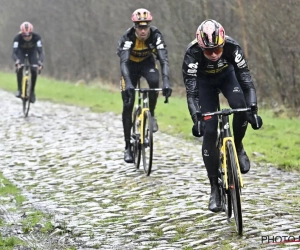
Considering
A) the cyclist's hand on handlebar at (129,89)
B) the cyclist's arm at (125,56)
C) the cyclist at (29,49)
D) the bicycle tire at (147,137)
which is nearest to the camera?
the cyclist's hand on handlebar at (129,89)

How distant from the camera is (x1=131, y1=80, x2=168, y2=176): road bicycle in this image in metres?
10.5

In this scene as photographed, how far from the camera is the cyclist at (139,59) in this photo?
10.6 m

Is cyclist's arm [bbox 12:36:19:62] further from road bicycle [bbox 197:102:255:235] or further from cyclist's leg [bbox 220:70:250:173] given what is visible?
road bicycle [bbox 197:102:255:235]

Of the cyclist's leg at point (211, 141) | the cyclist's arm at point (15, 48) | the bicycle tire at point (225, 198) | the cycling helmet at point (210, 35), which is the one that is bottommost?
the bicycle tire at point (225, 198)

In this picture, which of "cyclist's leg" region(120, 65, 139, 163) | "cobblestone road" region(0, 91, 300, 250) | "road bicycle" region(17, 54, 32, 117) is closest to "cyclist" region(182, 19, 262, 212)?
"cobblestone road" region(0, 91, 300, 250)

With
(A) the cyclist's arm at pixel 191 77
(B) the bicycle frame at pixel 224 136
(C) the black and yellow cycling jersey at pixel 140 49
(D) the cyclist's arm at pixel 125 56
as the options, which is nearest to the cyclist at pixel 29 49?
(C) the black and yellow cycling jersey at pixel 140 49

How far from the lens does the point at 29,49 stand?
61.5ft

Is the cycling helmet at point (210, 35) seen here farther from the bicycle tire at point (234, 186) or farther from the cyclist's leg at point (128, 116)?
the cyclist's leg at point (128, 116)

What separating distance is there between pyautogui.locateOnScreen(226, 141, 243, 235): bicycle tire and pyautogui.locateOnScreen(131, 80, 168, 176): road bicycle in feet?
11.0

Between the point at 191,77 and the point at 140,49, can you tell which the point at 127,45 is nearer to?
the point at 140,49

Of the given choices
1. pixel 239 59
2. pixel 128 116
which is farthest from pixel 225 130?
pixel 128 116

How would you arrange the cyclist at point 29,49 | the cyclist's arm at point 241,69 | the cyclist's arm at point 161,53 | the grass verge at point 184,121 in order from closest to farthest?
the cyclist's arm at point 241,69
the cyclist's arm at point 161,53
the grass verge at point 184,121
the cyclist at point 29,49

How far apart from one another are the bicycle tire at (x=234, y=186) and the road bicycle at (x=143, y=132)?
11.0 ft

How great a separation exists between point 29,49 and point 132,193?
9946 mm
